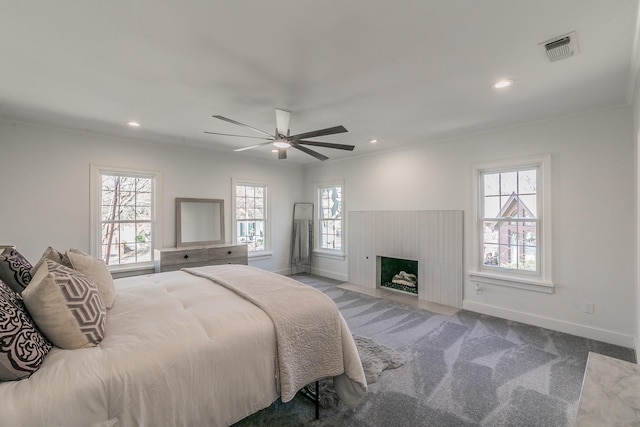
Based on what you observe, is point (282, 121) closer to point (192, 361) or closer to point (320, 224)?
point (192, 361)

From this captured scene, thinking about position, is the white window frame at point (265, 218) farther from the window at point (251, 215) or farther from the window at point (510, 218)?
the window at point (510, 218)

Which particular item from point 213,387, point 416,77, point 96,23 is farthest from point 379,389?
point 96,23

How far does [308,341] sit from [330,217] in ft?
15.0

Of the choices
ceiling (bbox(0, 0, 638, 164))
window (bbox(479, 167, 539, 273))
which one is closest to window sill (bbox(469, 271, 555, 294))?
window (bbox(479, 167, 539, 273))

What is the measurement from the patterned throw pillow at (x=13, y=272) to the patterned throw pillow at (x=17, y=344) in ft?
1.53

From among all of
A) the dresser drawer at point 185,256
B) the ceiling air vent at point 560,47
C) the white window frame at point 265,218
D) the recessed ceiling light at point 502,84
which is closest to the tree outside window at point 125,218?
the dresser drawer at point 185,256

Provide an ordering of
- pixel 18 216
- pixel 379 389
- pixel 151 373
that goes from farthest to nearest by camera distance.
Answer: pixel 18 216
pixel 379 389
pixel 151 373

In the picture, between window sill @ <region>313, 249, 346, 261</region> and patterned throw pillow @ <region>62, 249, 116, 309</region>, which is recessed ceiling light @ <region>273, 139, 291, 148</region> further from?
window sill @ <region>313, 249, 346, 261</region>

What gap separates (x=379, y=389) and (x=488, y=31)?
8.90 feet

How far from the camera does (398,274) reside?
5.19 metres

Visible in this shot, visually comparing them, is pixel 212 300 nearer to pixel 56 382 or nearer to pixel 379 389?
pixel 56 382

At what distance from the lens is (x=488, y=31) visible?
1.86 metres

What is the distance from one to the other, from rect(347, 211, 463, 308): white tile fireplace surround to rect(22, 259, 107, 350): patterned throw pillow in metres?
4.28

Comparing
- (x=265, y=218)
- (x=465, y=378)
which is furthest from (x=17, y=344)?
(x=265, y=218)
